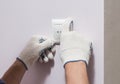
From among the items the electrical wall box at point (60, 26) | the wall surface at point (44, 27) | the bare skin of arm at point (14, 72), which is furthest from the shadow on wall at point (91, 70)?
the bare skin of arm at point (14, 72)

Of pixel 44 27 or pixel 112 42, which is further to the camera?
pixel 44 27

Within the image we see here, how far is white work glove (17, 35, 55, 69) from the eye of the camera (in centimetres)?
104

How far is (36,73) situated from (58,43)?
17 cm

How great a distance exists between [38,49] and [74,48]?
15 centimetres

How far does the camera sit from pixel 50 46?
1.05 m

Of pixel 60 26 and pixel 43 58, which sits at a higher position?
pixel 60 26

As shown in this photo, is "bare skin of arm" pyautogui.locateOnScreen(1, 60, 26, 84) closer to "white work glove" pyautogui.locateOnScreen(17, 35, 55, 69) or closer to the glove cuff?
"white work glove" pyautogui.locateOnScreen(17, 35, 55, 69)

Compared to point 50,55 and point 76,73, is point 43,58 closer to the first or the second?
point 50,55

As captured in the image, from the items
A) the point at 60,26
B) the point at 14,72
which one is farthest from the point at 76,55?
the point at 14,72

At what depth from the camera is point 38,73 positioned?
110 centimetres

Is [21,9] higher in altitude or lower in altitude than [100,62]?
higher

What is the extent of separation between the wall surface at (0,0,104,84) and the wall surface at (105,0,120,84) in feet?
0.08

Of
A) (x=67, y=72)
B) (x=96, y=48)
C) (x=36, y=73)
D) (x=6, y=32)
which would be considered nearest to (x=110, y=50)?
(x=96, y=48)

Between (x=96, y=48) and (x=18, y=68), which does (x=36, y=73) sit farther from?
(x=96, y=48)
